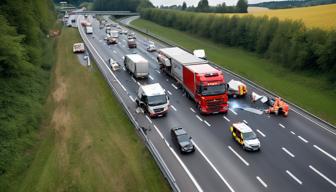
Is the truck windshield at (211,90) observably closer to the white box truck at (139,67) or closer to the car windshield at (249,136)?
the car windshield at (249,136)

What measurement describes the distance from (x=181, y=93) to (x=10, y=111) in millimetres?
20325

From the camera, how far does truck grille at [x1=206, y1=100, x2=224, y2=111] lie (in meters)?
35.8

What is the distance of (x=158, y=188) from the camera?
79.9 ft

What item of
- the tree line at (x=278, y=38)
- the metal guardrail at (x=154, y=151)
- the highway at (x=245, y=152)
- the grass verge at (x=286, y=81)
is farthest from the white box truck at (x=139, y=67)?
the tree line at (x=278, y=38)

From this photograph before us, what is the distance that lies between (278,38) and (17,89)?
144 feet

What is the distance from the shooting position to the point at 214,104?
35.9 meters

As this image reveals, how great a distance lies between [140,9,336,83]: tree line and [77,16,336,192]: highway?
50.9 ft

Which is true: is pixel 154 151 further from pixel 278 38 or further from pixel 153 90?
pixel 278 38

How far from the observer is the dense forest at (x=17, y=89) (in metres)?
28.3

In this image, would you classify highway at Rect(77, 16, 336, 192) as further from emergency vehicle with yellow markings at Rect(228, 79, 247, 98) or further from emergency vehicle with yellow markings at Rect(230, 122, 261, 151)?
→ emergency vehicle with yellow markings at Rect(228, 79, 247, 98)

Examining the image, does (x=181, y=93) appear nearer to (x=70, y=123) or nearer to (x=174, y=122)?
(x=174, y=122)

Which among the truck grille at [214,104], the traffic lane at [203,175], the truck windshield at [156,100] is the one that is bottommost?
the traffic lane at [203,175]

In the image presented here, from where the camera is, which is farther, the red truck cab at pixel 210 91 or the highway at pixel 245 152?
the red truck cab at pixel 210 91

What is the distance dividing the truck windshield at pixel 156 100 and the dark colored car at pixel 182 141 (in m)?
6.46
